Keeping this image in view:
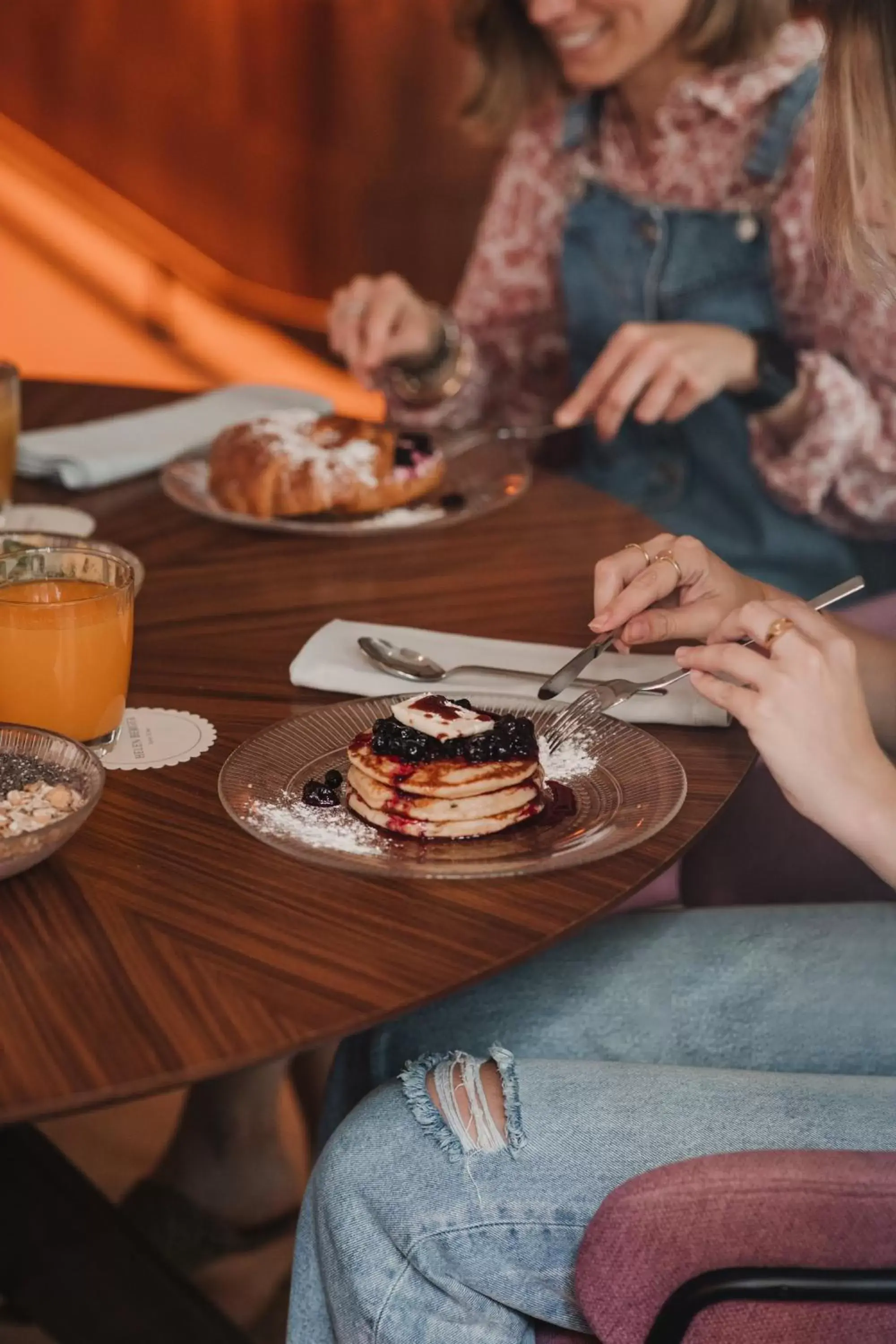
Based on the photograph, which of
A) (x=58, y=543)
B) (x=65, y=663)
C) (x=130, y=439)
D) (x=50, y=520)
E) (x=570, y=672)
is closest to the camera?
(x=65, y=663)

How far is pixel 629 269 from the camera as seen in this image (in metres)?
2.10

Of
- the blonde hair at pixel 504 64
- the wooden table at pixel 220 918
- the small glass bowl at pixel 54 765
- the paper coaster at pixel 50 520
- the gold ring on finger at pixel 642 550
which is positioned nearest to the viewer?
the wooden table at pixel 220 918

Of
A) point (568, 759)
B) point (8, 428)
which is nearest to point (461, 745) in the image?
point (568, 759)

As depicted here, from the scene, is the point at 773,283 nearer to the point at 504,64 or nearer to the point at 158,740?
the point at 504,64

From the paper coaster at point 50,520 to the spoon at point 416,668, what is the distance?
1.42 feet

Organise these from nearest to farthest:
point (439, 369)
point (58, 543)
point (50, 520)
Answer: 1. point (58, 543)
2. point (50, 520)
3. point (439, 369)

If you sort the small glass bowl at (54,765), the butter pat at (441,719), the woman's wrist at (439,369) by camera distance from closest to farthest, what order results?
the small glass bowl at (54,765)
the butter pat at (441,719)
the woman's wrist at (439,369)

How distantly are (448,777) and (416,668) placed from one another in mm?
261

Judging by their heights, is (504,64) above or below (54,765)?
above

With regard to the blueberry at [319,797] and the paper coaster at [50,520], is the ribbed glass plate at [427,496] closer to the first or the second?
the paper coaster at [50,520]

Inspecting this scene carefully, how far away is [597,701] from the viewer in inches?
43.2

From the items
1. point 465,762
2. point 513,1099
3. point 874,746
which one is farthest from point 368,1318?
point 874,746

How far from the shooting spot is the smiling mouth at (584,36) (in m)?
1.99

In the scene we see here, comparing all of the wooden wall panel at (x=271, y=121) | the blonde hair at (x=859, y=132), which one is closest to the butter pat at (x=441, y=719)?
the blonde hair at (x=859, y=132)
